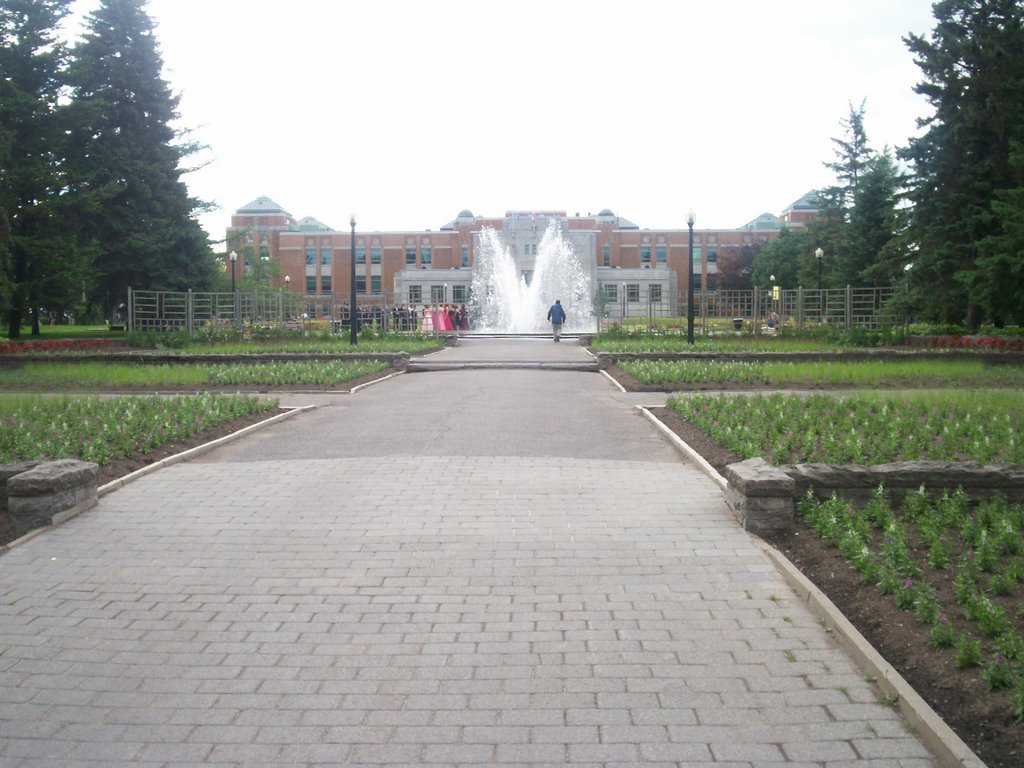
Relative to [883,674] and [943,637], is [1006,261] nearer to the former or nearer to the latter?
[943,637]

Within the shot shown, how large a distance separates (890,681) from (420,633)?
2458 millimetres

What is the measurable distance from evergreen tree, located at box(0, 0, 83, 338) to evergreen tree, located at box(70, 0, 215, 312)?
1953mm

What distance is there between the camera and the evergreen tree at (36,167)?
36188 mm

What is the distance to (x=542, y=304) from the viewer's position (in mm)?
63750

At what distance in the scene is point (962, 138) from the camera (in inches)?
1335

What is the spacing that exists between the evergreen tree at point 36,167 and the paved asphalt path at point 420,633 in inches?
1277

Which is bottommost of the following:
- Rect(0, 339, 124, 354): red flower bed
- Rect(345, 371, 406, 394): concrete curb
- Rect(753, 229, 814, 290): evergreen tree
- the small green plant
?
the small green plant

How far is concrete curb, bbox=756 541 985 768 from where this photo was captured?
366cm

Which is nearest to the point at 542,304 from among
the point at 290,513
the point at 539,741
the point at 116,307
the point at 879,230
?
the point at 879,230

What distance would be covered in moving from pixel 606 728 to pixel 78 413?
34.5ft

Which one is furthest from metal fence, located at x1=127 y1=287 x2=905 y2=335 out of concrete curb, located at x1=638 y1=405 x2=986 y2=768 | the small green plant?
the small green plant

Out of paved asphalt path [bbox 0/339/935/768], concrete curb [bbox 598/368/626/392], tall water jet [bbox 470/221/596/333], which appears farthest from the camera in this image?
tall water jet [bbox 470/221/596/333]

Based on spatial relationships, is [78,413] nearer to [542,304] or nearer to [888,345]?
[888,345]

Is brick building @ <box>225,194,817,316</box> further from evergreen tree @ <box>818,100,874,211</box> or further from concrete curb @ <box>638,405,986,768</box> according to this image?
concrete curb @ <box>638,405,986,768</box>
